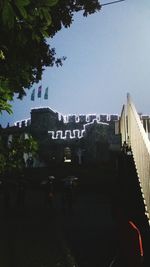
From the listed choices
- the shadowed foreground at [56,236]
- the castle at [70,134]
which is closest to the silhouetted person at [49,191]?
the shadowed foreground at [56,236]

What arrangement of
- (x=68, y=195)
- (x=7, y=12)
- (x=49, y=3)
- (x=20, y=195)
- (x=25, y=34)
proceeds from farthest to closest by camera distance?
(x=20, y=195) < (x=68, y=195) < (x=25, y=34) < (x=49, y=3) < (x=7, y=12)

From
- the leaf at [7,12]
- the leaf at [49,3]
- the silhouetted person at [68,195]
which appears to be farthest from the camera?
the silhouetted person at [68,195]

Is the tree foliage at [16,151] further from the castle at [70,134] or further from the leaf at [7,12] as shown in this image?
the castle at [70,134]

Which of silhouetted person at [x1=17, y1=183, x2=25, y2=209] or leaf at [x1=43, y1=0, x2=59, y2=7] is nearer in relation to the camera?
leaf at [x1=43, y1=0, x2=59, y2=7]

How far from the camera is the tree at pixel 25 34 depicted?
12.2ft

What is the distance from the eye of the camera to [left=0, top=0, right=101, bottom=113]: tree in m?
3.71

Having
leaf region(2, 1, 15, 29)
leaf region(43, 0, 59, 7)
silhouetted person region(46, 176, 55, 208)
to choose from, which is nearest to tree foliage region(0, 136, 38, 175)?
leaf region(43, 0, 59, 7)

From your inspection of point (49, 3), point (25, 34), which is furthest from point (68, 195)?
point (49, 3)

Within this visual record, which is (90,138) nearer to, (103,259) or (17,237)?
(17,237)

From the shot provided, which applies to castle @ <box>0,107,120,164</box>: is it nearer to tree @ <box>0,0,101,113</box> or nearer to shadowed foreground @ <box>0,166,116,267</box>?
shadowed foreground @ <box>0,166,116,267</box>

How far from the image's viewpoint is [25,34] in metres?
5.64

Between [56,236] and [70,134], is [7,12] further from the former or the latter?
[70,134]

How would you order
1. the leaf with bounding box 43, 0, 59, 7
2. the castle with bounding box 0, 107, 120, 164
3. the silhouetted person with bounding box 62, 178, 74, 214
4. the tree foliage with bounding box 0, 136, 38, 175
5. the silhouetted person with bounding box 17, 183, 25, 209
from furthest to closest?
the castle with bounding box 0, 107, 120, 164
the silhouetted person with bounding box 17, 183, 25, 209
the silhouetted person with bounding box 62, 178, 74, 214
the tree foliage with bounding box 0, 136, 38, 175
the leaf with bounding box 43, 0, 59, 7

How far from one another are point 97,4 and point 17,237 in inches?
380
